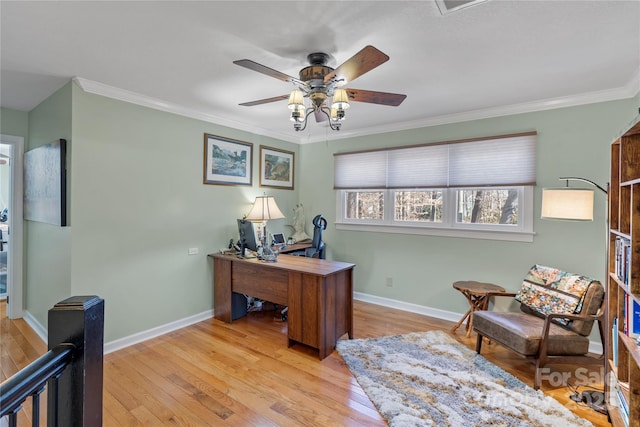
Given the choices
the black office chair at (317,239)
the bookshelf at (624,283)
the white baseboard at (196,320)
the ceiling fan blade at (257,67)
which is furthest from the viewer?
the black office chair at (317,239)

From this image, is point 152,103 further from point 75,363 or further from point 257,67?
point 75,363

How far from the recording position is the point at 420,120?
3807 millimetres

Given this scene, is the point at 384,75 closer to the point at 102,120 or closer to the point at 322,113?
the point at 322,113

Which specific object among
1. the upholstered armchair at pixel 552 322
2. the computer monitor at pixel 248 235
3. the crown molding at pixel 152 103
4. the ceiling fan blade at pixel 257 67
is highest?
the crown molding at pixel 152 103

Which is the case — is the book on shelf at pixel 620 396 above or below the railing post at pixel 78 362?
below

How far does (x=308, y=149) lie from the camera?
497 cm

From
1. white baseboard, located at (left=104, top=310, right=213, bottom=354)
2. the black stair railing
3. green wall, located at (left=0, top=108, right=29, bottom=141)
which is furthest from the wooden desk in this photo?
green wall, located at (left=0, top=108, right=29, bottom=141)

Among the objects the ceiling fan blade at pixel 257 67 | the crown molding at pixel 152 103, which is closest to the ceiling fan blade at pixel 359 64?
the ceiling fan blade at pixel 257 67

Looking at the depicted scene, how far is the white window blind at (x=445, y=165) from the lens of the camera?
3227 mm

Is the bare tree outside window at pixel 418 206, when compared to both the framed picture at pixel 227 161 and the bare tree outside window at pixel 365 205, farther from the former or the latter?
the framed picture at pixel 227 161

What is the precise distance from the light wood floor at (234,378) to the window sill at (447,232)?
1082 mm

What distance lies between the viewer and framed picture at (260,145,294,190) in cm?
441

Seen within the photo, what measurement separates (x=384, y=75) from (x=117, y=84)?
2396 mm

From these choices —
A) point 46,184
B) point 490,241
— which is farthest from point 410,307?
point 46,184
